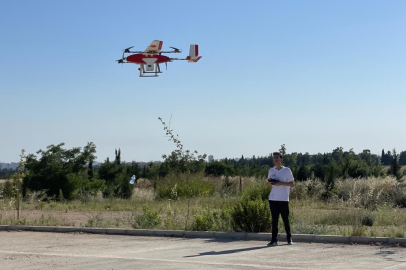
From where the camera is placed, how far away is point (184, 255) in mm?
12297

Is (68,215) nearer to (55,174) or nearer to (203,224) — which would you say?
(203,224)

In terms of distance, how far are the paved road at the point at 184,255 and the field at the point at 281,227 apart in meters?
1.65

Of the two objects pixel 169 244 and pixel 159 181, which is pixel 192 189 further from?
pixel 169 244

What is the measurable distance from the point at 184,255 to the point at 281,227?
4.01 metres

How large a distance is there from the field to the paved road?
165 cm

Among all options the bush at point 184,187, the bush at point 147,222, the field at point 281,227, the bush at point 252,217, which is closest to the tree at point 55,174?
the field at point 281,227

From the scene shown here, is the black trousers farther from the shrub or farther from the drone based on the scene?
the drone

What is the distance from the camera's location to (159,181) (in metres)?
35.2

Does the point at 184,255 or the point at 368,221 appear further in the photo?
the point at 368,221

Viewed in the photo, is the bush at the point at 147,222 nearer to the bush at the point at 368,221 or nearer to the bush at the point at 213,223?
the bush at the point at 213,223

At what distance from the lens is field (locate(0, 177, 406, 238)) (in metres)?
16.1

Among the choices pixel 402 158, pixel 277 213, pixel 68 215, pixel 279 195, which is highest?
pixel 402 158

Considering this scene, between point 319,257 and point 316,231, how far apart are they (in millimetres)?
3192

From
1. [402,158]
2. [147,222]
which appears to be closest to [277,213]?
[147,222]
